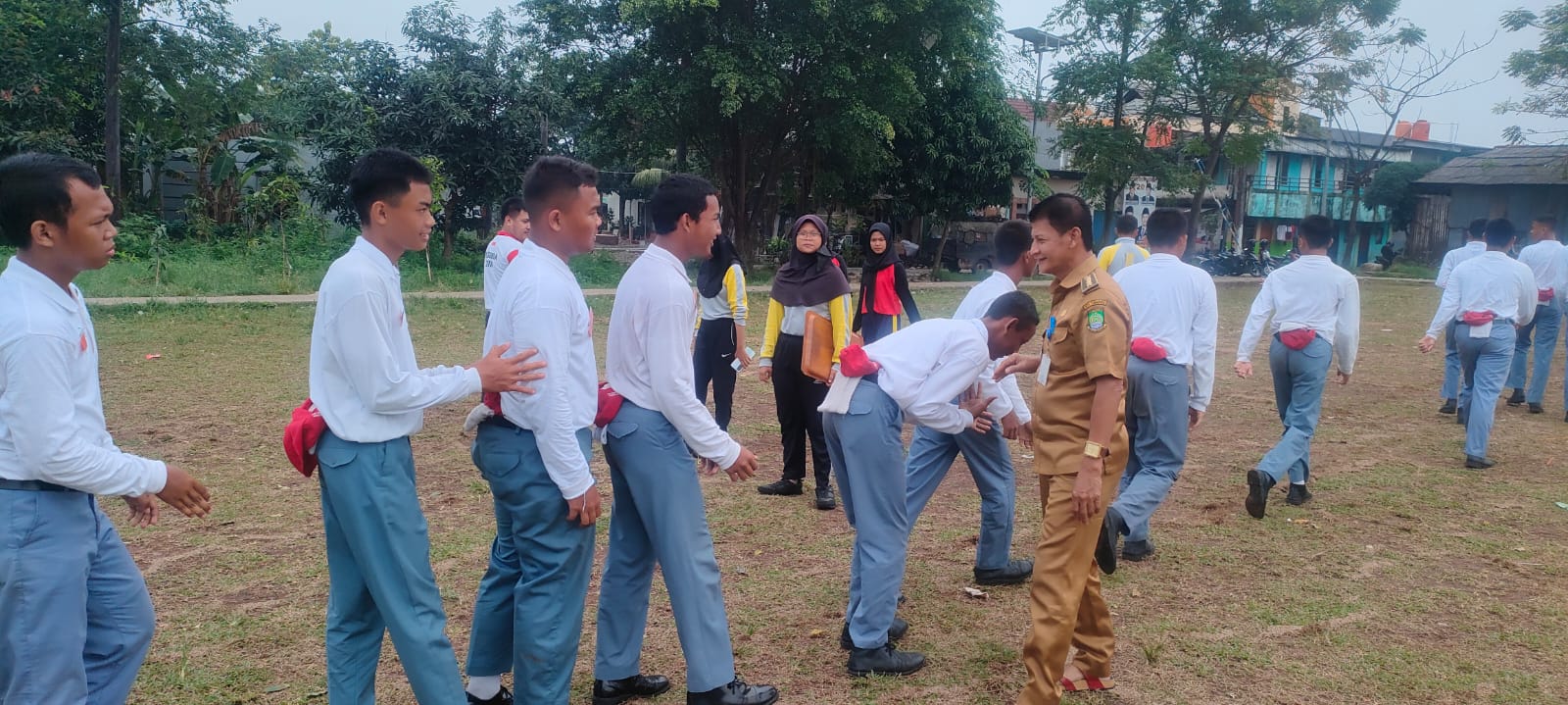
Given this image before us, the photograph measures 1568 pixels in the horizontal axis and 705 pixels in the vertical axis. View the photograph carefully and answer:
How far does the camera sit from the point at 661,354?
11.1 ft

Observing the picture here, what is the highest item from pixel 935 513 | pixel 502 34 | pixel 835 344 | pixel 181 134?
pixel 502 34

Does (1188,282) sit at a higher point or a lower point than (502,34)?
lower

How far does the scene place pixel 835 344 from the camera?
20.6 ft

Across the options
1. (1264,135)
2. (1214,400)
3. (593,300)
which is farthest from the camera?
(1264,135)

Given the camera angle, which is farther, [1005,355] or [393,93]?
[393,93]

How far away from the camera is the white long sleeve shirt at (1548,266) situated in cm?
958

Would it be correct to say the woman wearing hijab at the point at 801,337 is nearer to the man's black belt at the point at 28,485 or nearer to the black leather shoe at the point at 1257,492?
the black leather shoe at the point at 1257,492

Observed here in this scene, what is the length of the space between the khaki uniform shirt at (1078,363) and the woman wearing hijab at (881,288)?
124 inches

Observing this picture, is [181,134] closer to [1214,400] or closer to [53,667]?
[1214,400]

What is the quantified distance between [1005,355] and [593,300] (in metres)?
15.0

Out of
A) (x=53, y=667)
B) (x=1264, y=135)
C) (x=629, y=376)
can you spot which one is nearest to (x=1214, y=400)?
(x=629, y=376)

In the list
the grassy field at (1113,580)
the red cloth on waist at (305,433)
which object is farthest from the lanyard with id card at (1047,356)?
the red cloth on waist at (305,433)

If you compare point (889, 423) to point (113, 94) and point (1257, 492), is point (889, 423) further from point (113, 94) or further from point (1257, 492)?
point (113, 94)

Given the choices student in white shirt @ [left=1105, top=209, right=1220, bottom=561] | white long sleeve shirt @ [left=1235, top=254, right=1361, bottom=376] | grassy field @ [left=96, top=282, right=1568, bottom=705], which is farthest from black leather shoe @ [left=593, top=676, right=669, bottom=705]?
white long sleeve shirt @ [left=1235, top=254, right=1361, bottom=376]
